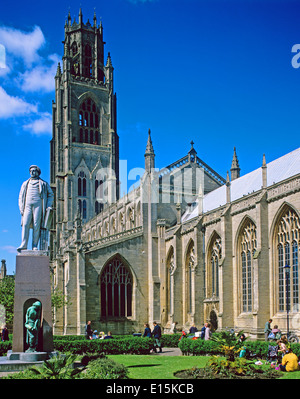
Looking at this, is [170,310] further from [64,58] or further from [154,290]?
[64,58]

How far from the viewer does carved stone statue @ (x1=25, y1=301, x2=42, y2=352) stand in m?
15.1

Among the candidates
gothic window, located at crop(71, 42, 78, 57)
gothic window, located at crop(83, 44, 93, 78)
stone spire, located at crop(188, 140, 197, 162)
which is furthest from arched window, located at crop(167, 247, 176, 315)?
gothic window, located at crop(71, 42, 78, 57)

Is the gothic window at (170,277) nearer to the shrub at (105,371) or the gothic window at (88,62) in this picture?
the shrub at (105,371)

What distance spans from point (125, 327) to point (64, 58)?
50.0 metres

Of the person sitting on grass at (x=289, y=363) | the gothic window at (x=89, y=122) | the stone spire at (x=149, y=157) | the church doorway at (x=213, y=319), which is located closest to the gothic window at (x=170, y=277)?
the church doorway at (x=213, y=319)

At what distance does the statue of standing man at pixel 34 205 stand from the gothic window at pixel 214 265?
69.7 ft

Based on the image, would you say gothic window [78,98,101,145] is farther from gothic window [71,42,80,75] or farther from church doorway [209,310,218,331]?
church doorway [209,310,218,331]

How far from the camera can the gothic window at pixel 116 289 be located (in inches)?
1640

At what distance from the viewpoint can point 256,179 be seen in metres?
37.2

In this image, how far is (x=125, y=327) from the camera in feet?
137

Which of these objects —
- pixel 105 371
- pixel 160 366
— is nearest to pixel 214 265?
pixel 160 366

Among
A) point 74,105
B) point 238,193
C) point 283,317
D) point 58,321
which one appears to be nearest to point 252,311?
point 283,317

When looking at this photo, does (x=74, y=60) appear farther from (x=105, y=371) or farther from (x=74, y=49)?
(x=105, y=371)
